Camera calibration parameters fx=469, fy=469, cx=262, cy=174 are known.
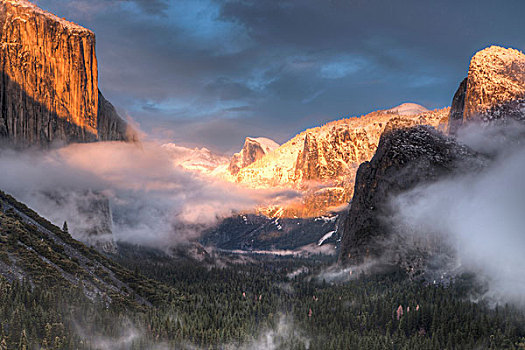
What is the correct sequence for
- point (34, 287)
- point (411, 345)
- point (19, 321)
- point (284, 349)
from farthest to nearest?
point (284, 349) < point (411, 345) < point (34, 287) < point (19, 321)

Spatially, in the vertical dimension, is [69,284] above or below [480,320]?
above

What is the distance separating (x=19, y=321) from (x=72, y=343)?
17238mm

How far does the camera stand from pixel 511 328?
177m

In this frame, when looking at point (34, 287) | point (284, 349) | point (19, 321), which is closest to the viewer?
point (19, 321)

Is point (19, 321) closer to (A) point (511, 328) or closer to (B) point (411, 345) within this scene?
(B) point (411, 345)

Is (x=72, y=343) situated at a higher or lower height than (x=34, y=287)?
lower

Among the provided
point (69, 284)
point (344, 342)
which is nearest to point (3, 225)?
point (69, 284)

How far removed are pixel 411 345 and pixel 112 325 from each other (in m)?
113

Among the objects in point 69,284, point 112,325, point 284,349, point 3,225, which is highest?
point 3,225

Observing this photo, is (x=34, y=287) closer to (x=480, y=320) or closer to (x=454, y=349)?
(x=454, y=349)

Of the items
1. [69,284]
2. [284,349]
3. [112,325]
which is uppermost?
[69,284]

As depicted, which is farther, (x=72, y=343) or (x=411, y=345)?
(x=411, y=345)

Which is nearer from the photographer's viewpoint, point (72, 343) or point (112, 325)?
point (72, 343)

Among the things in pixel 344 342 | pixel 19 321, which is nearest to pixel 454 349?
pixel 344 342
